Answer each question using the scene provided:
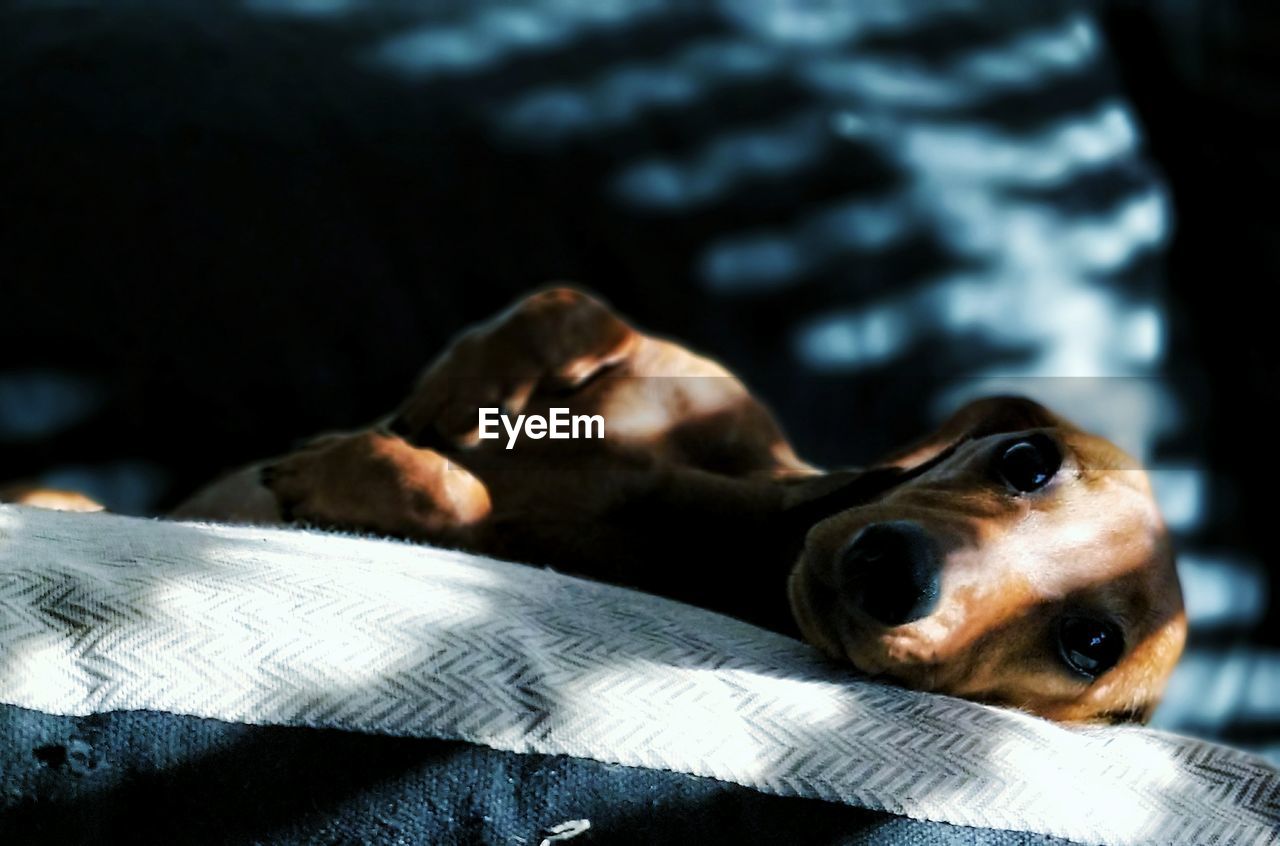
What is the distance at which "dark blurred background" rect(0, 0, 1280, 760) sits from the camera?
2.30 metres

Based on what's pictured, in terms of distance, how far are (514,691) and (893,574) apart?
1.92 ft

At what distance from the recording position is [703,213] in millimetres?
2725

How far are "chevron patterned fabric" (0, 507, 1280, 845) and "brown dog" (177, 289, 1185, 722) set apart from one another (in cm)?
29

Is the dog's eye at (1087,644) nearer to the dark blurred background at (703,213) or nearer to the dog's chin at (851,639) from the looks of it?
the dog's chin at (851,639)

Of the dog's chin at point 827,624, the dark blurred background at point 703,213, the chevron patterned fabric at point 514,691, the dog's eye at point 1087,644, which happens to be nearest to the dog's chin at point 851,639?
the dog's chin at point 827,624

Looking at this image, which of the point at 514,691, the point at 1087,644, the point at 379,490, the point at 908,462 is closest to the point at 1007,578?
the point at 1087,644

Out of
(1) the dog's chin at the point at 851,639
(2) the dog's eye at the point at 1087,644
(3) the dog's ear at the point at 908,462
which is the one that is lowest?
(2) the dog's eye at the point at 1087,644

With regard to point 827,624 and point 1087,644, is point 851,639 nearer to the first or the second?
point 827,624

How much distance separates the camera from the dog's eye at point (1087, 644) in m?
1.70

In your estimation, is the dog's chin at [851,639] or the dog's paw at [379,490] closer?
the dog's chin at [851,639]

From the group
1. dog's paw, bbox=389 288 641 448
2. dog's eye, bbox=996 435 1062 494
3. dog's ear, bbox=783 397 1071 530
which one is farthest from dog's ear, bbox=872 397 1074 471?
dog's paw, bbox=389 288 641 448

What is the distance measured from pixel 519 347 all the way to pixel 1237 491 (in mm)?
1584

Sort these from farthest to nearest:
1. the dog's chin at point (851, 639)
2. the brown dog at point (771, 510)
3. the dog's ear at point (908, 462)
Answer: the dog's ear at point (908, 462) < the brown dog at point (771, 510) < the dog's chin at point (851, 639)

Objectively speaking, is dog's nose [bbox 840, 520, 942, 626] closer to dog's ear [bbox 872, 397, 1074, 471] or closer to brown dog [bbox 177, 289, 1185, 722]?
brown dog [bbox 177, 289, 1185, 722]
